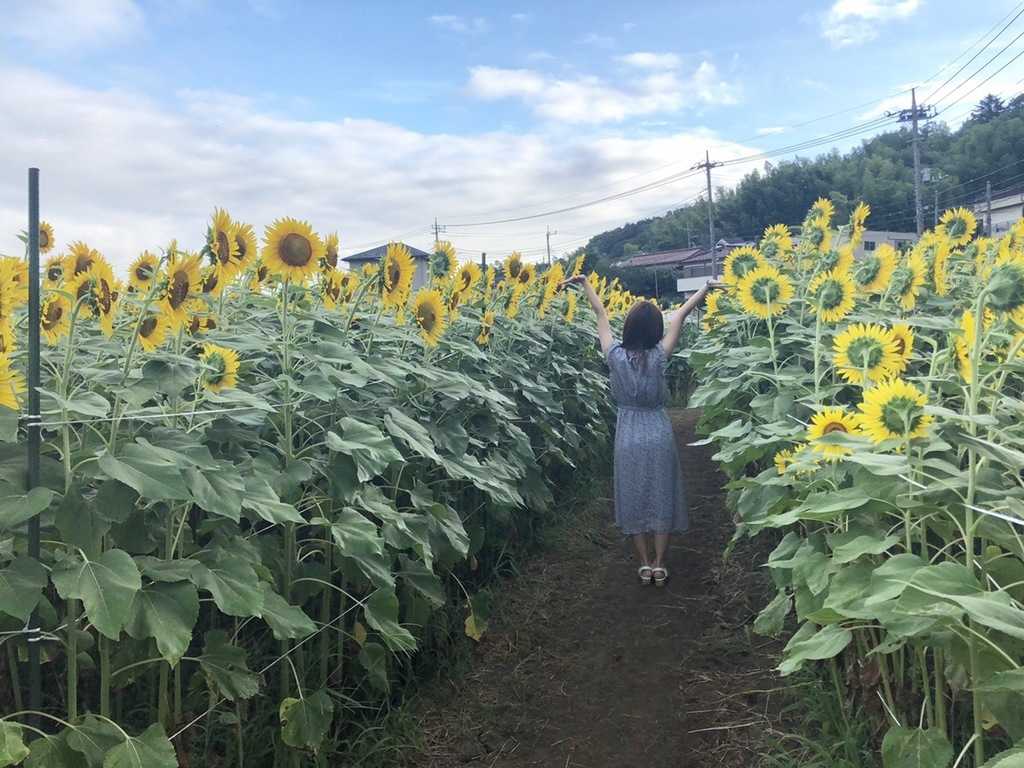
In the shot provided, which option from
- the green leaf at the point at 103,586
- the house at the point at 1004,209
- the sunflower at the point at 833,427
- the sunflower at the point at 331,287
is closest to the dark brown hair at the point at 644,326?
the sunflower at the point at 331,287

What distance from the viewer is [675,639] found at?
12.1 ft

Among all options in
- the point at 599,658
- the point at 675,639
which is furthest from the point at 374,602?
the point at 675,639

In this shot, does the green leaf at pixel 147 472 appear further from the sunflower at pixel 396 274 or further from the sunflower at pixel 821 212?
the sunflower at pixel 821 212

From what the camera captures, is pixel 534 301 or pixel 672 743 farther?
pixel 534 301

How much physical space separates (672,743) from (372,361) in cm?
173

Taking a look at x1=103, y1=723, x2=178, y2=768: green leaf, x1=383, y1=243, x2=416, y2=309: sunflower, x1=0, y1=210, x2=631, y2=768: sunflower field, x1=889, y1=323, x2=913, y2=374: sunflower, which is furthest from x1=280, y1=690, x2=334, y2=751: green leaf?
x1=889, y1=323, x2=913, y2=374: sunflower

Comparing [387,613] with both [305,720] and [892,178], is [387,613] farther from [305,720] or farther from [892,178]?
[892,178]

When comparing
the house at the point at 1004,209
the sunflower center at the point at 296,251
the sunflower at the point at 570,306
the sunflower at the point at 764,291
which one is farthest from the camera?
the house at the point at 1004,209

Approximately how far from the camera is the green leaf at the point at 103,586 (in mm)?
1528

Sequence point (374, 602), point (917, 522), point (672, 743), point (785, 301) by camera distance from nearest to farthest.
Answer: point (917, 522), point (374, 602), point (672, 743), point (785, 301)

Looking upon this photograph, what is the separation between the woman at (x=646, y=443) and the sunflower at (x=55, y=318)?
3.06m

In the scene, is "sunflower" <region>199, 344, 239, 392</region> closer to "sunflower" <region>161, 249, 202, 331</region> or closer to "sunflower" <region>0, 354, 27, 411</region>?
"sunflower" <region>161, 249, 202, 331</region>

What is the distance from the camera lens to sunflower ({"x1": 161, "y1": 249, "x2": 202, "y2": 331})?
6.57 feet

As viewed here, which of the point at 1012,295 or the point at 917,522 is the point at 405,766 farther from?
the point at 1012,295
